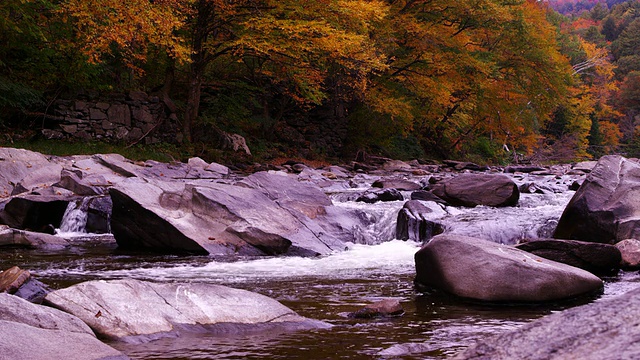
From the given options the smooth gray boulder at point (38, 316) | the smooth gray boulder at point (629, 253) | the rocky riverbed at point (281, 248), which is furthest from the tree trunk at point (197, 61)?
the smooth gray boulder at point (38, 316)

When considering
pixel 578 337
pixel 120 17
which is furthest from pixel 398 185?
pixel 578 337

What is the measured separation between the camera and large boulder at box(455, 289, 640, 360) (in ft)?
6.50

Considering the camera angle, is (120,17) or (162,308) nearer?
(162,308)

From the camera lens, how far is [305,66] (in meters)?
20.2

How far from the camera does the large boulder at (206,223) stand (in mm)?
8031

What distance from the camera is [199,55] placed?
787 inches

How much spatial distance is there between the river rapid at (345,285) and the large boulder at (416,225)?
0.51 ft

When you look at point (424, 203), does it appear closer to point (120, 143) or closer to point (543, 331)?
point (543, 331)

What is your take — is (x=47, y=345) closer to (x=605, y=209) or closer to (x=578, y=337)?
(x=578, y=337)

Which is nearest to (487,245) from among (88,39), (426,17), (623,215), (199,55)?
(623,215)

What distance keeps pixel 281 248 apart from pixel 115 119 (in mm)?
13664

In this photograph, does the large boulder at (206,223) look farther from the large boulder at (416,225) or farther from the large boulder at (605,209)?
the large boulder at (605,209)

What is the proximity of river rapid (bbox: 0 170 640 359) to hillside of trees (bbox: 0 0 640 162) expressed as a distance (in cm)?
826

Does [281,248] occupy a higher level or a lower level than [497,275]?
lower
